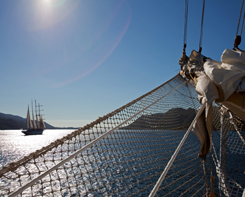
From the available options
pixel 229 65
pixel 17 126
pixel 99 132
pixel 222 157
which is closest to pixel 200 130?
pixel 229 65

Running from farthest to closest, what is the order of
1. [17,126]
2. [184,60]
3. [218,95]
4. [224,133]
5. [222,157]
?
1. [17,126]
2. [184,60]
3. [224,133]
4. [222,157]
5. [218,95]

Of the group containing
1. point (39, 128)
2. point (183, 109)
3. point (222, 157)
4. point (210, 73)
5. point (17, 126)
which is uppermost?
point (17, 126)

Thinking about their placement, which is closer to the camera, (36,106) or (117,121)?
(117,121)

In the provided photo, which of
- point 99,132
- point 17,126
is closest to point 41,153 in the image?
point 99,132

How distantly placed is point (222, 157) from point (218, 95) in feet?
8.85

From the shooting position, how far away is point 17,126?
140 m

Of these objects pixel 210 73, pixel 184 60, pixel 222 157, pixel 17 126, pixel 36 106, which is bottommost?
pixel 222 157

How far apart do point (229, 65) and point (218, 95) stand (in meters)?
0.37

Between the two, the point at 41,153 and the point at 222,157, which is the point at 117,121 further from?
the point at 222,157

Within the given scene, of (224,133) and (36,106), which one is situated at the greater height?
(36,106)

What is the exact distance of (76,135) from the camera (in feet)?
5.38

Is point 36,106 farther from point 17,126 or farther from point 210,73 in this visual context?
point 17,126

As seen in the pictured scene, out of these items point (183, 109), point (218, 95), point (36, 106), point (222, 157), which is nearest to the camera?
point (218, 95)

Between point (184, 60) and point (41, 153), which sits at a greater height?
point (184, 60)
